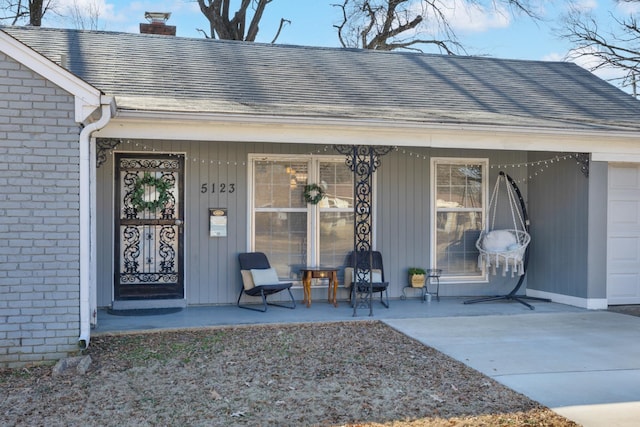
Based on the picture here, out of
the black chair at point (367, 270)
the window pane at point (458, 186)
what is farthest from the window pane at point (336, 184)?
the window pane at point (458, 186)

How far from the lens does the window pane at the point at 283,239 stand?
8789 mm

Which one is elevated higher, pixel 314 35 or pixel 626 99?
pixel 314 35

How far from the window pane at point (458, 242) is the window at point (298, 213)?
1.37m

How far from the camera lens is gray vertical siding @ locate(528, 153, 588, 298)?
28.4 ft

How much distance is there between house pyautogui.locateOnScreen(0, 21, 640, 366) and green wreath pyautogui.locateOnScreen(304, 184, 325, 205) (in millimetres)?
125

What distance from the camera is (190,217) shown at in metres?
8.50

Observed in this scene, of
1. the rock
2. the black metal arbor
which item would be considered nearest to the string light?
the black metal arbor

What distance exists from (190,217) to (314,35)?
15.1 metres

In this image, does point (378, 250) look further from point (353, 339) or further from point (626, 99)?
point (626, 99)

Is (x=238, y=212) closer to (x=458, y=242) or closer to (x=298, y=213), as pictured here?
(x=298, y=213)

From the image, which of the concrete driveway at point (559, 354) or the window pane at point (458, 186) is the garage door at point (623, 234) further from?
the window pane at point (458, 186)

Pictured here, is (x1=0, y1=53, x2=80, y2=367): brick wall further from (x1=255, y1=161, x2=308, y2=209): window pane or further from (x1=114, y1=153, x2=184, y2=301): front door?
(x1=255, y1=161, x2=308, y2=209): window pane

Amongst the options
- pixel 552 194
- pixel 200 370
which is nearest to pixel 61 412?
pixel 200 370

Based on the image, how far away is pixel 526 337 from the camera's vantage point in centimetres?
688
